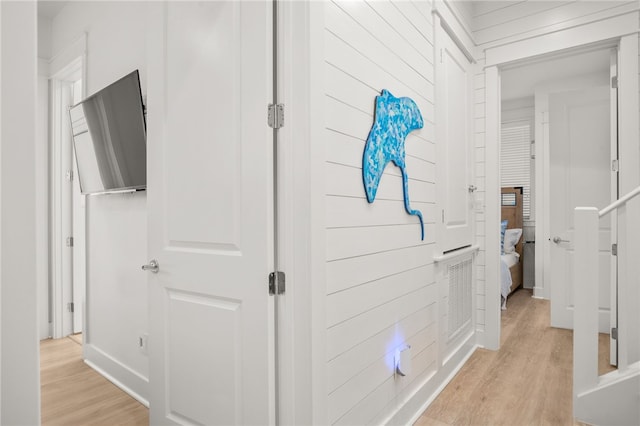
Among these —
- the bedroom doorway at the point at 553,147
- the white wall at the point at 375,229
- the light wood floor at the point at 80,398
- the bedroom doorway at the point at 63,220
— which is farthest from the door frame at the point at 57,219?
the bedroom doorway at the point at 553,147

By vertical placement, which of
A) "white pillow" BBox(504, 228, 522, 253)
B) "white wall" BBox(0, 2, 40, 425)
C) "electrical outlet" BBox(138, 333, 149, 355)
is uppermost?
"white wall" BBox(0, 2, 40, 425)

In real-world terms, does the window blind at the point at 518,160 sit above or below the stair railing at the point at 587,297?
above

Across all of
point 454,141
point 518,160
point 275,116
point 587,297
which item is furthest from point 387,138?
point 518,160

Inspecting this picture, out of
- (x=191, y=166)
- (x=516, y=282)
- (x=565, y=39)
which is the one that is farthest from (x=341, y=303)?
(x=516, y=282)

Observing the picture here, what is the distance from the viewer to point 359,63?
163 centimetres

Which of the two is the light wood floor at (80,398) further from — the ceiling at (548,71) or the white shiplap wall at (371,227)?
the ceiling at (548,71)

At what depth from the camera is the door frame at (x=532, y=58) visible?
2.57 meters

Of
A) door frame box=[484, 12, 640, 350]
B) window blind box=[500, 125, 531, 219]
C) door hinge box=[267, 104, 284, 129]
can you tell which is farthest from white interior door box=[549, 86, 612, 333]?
door hinge box=[267, 104, 284, 129]

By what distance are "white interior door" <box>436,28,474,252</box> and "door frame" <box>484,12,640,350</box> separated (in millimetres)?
196

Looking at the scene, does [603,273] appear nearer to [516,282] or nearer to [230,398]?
[516,282]

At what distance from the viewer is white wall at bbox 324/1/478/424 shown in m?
1.47

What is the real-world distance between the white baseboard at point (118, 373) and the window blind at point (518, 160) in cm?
538

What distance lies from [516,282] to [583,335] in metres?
3.45

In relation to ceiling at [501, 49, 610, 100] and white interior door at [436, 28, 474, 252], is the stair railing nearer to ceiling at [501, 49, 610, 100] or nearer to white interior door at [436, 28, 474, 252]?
white interior door at [436, 28, 474, 252]
